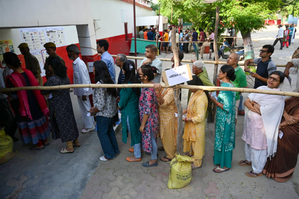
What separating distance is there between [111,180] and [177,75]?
1910 mm

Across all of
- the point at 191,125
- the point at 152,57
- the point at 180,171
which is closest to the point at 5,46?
the point at 152,57

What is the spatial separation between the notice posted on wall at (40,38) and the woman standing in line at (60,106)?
2829 mm

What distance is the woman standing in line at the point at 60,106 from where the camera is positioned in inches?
130

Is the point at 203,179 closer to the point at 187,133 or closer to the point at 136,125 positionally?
the point at 187,133

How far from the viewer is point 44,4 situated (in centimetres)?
374

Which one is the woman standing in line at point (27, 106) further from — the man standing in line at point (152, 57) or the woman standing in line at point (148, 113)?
the man standing in line at point (152, 57)

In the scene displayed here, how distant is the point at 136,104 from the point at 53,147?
2013 millimetres

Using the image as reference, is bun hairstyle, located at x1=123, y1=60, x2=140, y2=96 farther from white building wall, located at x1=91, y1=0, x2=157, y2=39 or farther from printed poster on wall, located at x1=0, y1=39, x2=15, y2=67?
white building wall, located at x1=91, y1=0, x2=157, y2=39

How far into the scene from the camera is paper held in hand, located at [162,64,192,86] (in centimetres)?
239

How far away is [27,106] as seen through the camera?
11.2 ft

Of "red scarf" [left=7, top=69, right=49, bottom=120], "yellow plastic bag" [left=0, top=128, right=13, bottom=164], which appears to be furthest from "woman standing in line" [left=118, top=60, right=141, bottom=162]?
"yellow plastic bag" [left=0, top=128, right=13, bottom=164]

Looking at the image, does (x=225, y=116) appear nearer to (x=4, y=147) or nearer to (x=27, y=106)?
(x=27, y=106)

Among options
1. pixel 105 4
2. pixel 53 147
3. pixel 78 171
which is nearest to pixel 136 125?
pixel 78 171

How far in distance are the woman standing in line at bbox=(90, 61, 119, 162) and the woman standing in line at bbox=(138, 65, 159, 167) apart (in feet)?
1.67
